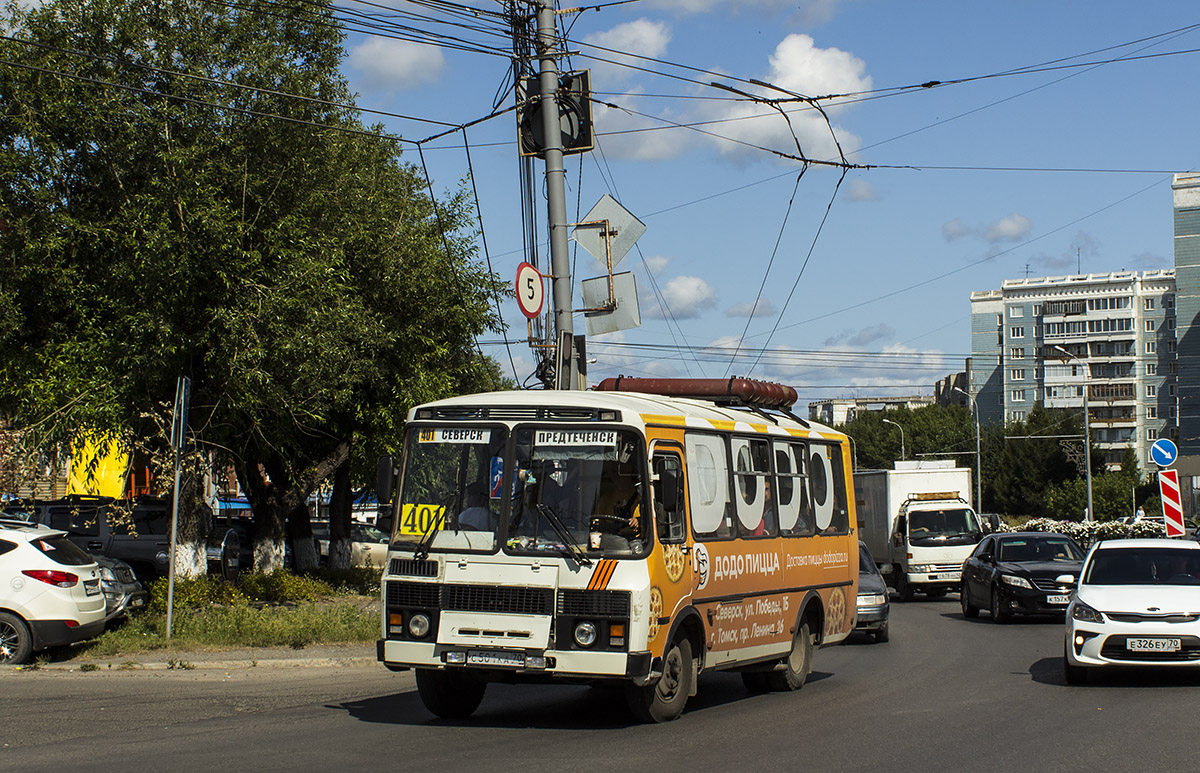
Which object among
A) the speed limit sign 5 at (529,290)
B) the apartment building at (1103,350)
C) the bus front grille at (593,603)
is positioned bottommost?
the bus front grille at (593,603)

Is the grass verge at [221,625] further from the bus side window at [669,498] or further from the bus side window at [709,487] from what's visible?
the bus side window at [669,498]

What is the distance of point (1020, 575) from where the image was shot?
22422 mm

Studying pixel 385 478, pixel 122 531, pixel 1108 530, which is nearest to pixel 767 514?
pixel 385 478

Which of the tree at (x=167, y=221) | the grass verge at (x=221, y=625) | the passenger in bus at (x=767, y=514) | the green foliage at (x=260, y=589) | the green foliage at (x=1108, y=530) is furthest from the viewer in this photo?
the green foliage at (x=1108, y=530)

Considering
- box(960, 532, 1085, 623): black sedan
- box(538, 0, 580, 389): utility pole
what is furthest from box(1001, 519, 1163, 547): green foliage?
box(538, 0, 580, 389): utility pole

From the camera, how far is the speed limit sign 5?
14461 mm

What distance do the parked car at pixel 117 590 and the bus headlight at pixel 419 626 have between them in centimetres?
702

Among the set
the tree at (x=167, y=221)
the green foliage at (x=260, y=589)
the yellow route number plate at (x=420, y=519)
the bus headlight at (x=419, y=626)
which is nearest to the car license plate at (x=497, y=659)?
the bus headlight at (x=419, y=626)

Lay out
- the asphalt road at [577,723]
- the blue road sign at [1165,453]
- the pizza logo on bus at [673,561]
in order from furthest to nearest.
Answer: the blue road sign at [1165,453] → the pizza logo on bus at [673,561] → the asphalt road at [577,723]

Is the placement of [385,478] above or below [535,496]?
above

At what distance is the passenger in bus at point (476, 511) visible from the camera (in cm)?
1020

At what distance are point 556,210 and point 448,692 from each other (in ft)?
21.5

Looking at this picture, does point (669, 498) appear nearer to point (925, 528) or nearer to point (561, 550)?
point (561, 550)

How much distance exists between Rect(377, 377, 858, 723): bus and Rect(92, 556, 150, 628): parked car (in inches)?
275
